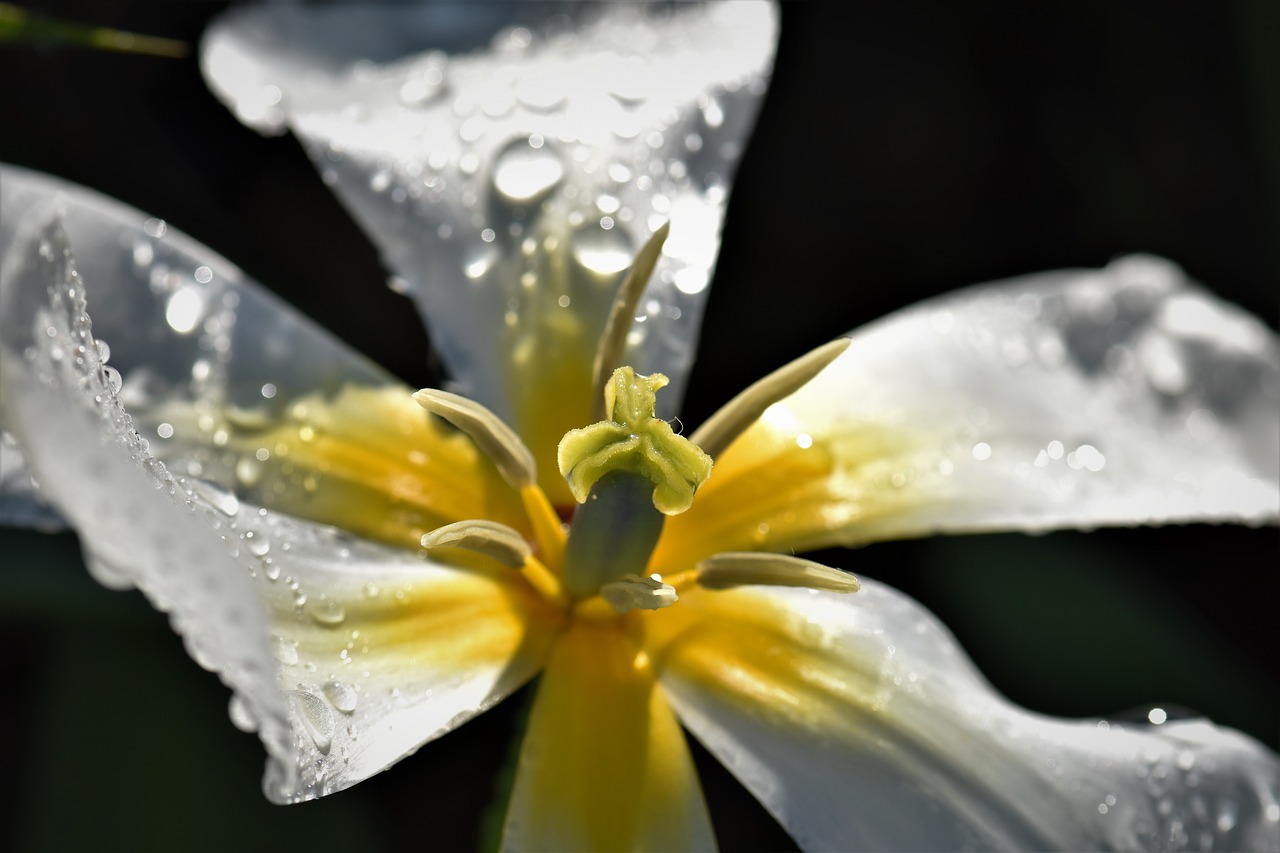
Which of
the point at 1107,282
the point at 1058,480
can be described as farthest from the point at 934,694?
the point at 1107,282

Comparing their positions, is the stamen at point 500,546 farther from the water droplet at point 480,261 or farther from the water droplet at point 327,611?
the water droplet at point 480,261

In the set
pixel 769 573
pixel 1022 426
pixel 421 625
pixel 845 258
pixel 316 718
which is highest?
pixel 845 258

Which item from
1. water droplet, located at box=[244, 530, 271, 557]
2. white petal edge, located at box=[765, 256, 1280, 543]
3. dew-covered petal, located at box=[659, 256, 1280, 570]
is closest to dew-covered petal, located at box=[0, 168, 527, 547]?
water droplet, located at box=[244, 530, 271, 557]

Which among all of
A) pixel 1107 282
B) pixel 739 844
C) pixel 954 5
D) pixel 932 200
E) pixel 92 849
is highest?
pixel 954 5

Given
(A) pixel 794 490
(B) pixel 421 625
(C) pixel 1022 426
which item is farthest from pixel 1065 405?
(B) pixel 421 625

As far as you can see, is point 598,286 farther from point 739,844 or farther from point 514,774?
point 739,844

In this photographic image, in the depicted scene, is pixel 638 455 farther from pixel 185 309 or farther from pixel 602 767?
pixel 185 309

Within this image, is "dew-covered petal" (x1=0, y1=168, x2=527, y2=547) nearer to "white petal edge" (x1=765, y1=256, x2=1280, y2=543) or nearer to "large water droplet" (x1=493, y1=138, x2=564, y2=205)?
"large water droplet" (x1=493, y1=138, x2=564, y2=205)

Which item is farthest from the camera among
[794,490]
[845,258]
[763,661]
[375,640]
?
[845,258]
